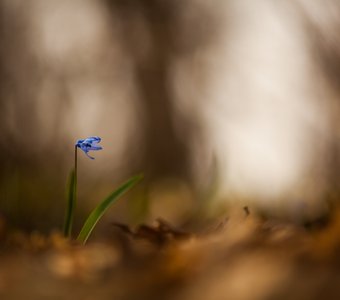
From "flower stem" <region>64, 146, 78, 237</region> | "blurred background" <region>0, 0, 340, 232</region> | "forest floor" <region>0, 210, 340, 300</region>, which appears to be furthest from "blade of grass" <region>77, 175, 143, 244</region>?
"blurred background" <region>0, 0, 340, 232</region>

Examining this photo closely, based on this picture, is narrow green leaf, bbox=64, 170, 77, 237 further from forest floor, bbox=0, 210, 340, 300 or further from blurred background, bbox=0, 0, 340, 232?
blurred background, bbox=0, 0, 340, 232

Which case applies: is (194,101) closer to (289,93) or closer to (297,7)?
(289,93)

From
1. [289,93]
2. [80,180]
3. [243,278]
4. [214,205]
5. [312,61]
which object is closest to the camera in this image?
[243,278]

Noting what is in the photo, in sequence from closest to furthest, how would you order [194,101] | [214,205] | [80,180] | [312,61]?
[214,205] → [80,180] → [312,61] → [194,101]

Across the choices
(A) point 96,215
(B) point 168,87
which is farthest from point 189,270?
(B) point 168,87

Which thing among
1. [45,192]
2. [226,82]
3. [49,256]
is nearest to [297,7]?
[226,82]

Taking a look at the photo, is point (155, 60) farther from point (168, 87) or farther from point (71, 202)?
point (71, 202)

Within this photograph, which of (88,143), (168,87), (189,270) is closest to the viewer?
(189,270)
